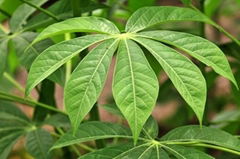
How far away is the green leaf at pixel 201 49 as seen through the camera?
0.75 metres

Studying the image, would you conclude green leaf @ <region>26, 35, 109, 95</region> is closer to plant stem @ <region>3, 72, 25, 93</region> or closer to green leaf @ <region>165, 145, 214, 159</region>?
green leaf @ <region>165, 145, 214, 159</region>

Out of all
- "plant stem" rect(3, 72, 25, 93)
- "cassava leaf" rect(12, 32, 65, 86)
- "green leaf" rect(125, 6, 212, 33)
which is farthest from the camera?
"plant stem" rect(3, 72, 25, 93)

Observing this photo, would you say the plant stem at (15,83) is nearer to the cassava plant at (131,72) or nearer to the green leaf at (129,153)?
the cassava plant at (131,72)

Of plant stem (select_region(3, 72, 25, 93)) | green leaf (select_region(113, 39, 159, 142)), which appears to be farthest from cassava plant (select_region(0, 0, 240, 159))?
plant stem (select_region(3, 72, 25, 93))

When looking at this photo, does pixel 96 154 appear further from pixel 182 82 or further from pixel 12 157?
pixel 12 157

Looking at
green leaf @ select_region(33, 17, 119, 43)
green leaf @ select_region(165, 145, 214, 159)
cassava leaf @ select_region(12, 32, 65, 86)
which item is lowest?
green leaf @ select_region(165, 145, 214, 159)

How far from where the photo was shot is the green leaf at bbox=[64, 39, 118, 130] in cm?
71

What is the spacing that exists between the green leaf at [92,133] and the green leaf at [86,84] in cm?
12

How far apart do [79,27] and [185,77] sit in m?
0.18

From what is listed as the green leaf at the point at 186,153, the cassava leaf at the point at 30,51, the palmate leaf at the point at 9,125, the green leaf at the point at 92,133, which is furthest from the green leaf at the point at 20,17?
the green leaf at the point at 186,153

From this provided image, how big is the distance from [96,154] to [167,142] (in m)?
0.13

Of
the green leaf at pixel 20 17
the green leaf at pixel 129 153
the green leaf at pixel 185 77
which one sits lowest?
the green leaf at pixel 129 153

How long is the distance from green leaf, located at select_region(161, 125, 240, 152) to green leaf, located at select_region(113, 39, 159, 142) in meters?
0.17

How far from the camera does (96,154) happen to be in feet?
2.66
